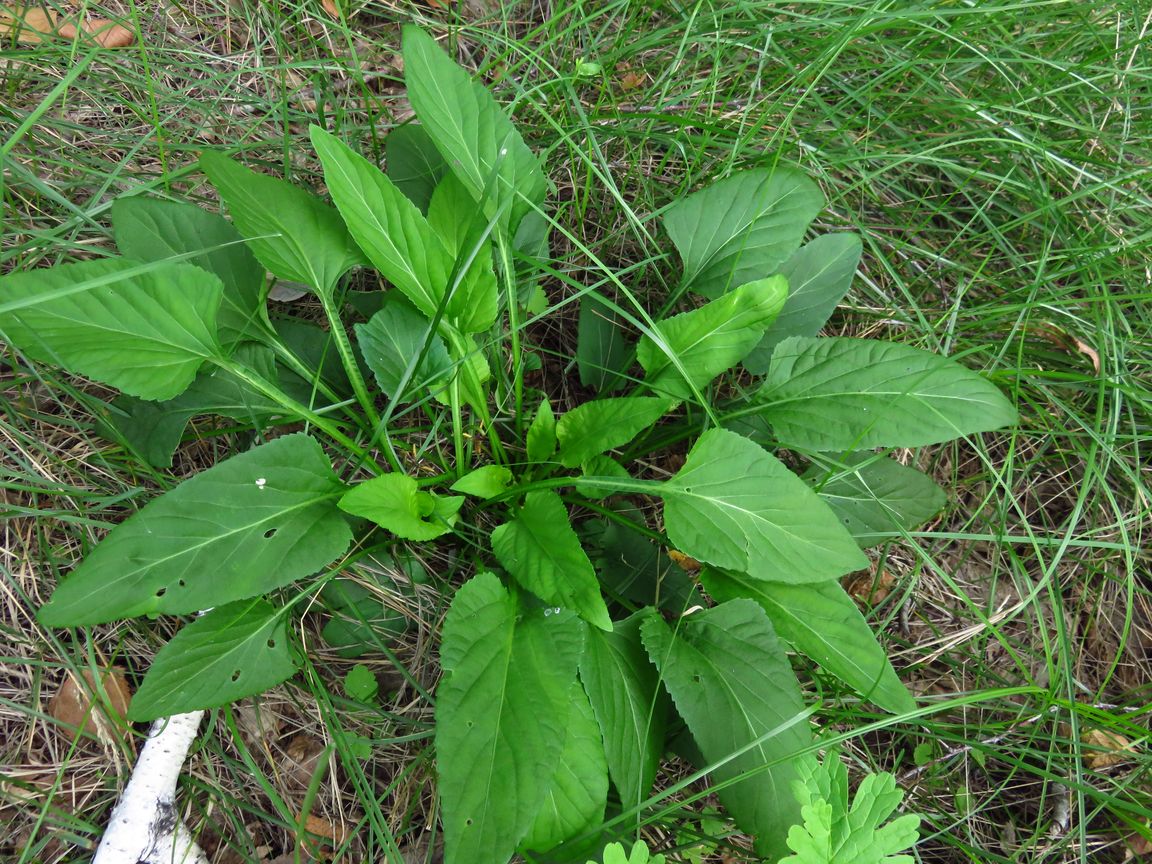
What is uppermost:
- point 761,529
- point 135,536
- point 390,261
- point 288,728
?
point 390,261

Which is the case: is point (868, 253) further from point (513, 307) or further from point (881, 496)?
point (513, 307)

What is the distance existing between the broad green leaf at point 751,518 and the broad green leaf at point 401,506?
45 cm

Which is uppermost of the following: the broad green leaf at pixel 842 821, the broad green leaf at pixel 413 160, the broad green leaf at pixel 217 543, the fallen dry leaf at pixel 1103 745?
the broad green leaf at pixel 413 160

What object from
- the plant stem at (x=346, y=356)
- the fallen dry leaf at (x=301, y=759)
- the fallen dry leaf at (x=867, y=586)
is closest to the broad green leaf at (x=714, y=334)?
the plant stem at (x=346, y=356)

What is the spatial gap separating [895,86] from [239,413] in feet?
6.48

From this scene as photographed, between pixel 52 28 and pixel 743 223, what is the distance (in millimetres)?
1764

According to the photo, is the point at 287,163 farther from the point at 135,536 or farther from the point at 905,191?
the point at 905,191

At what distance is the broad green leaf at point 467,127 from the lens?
1590 mm

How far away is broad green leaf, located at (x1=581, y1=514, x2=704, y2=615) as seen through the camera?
5.89ft

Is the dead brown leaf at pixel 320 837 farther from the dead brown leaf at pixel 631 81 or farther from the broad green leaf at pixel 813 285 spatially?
the dead brown leaf at pixel 631 81

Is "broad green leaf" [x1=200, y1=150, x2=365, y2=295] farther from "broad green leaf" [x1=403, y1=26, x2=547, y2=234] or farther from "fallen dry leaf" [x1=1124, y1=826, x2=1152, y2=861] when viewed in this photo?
"fallen dry leaf" [x1=1124, y1=826, x2=1152, y2=861]

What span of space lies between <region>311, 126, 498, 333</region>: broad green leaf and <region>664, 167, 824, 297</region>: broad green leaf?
0.53 meters

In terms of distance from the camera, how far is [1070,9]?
227 cm

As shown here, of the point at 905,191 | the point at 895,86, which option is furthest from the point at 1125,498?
the point at 895,86
